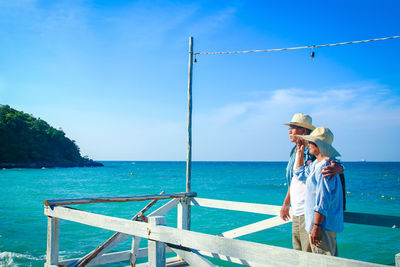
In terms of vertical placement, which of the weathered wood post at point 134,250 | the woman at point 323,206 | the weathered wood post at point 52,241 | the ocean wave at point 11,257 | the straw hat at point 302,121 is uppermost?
the straw hat at point 302,121

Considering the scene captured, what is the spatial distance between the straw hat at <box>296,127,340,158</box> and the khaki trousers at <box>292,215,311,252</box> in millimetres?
696

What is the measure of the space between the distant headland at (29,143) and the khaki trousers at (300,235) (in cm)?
7388

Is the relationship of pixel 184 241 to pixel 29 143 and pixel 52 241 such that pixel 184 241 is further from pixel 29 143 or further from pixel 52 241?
pixel 29 143

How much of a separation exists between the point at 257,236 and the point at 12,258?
7585 millimetres

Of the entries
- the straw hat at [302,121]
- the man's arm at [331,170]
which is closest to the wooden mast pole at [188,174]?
the straw hat at [302,121]

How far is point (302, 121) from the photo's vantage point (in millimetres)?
3348

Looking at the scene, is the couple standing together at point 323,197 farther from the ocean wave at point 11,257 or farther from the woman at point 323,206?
the ocean wave at point 11,257

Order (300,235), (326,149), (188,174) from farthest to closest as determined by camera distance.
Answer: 1. (188,174)
2. (300,235)
3. (326,149)

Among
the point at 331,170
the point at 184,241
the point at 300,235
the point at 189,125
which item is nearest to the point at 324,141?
the point at 331,170

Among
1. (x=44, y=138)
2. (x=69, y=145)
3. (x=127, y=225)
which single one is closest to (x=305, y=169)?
(x=127, y=225)

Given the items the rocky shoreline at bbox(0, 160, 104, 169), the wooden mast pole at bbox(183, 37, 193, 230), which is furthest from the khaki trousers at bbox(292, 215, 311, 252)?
the rocky shoreline at bbox(0, 160, 104, 169)

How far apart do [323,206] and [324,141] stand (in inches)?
20.7

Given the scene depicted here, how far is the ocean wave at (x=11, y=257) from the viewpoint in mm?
7776

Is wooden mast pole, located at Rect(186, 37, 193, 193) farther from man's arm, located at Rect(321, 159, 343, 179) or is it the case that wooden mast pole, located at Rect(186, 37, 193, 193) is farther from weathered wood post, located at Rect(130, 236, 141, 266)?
man's arm, located at Rect(321, 159, 343, 179)
